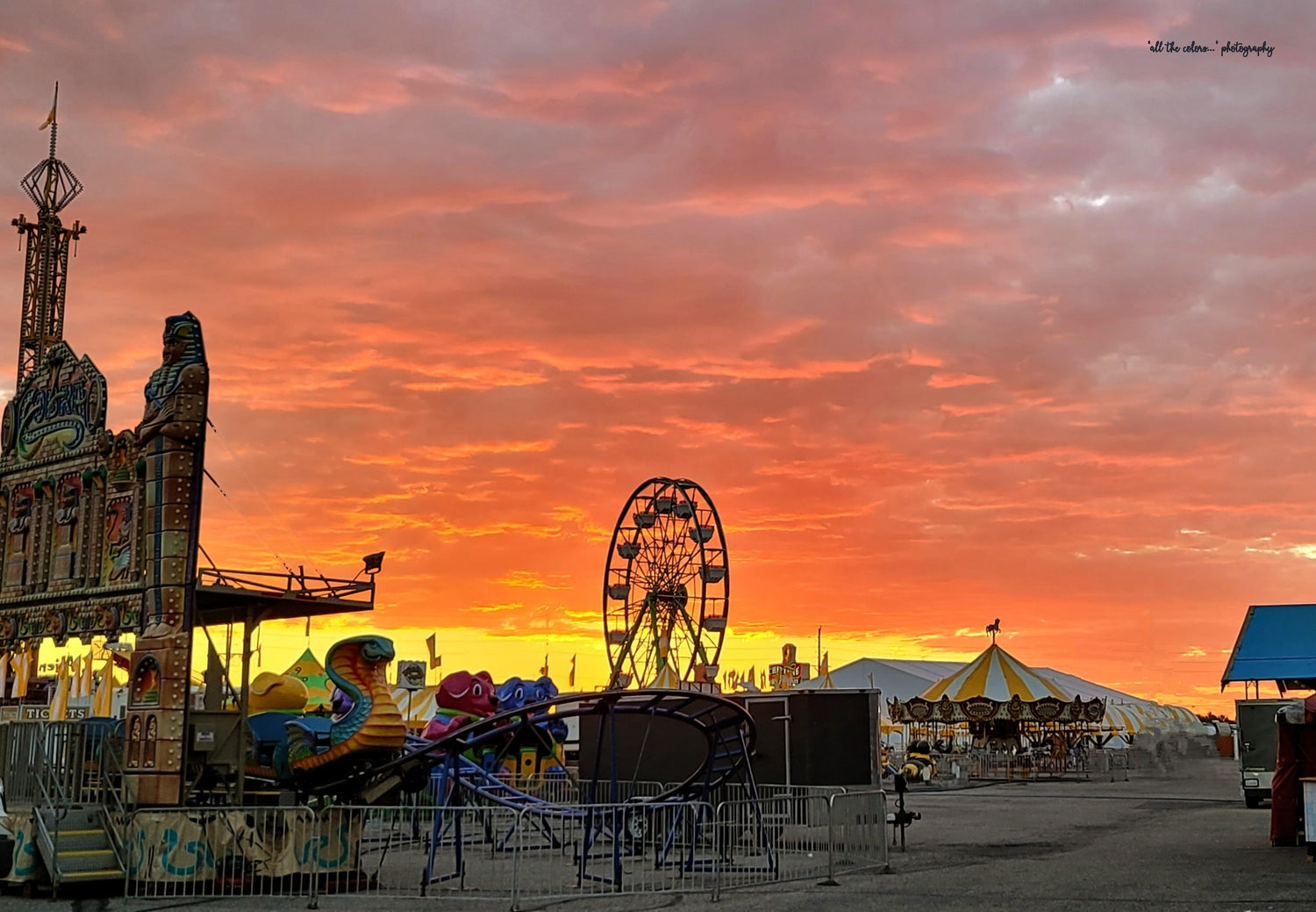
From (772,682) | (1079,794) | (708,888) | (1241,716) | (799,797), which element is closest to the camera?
(708,888)

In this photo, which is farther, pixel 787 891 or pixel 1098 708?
pixel 1098 708

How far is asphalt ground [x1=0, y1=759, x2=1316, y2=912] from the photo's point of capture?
1548 cm

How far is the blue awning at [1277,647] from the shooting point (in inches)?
815

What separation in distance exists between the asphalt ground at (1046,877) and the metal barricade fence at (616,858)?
66cm

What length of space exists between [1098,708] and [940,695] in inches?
263

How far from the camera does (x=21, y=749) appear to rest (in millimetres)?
17812

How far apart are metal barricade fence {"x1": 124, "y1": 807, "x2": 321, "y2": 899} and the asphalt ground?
54 cm

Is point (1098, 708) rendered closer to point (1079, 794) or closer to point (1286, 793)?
point (1079, 794)

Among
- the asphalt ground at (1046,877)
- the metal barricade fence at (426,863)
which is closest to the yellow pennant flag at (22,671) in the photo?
the metal barricade fence at (426,863)

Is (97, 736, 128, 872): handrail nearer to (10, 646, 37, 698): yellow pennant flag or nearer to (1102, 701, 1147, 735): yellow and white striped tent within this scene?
(10, 646, 37, 698): yellow pennant flag

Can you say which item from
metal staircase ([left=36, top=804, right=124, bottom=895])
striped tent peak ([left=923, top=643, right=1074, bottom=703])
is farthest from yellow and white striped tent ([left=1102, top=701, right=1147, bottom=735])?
metal staircase ([left=36, top=804, right=124, bottom=895])

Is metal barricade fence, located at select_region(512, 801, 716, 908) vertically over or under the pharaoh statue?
under

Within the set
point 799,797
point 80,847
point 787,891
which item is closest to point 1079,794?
point 799,797

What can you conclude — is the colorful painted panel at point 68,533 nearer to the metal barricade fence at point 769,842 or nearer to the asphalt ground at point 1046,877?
the asphalt ground at point 1046,877
